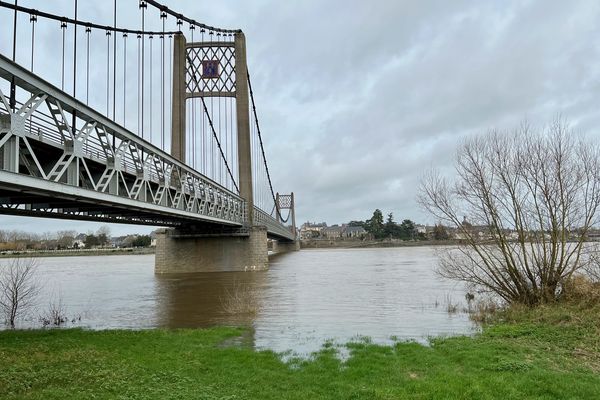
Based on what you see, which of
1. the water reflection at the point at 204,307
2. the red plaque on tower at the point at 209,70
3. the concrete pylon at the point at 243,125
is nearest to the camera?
the water reflection at the point at 204,307

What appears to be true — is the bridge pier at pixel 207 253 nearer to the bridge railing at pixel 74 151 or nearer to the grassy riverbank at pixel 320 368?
the bridge railing at pixel 74 151

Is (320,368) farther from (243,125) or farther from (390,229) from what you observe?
(390,229)

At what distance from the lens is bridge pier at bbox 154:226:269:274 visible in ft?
147

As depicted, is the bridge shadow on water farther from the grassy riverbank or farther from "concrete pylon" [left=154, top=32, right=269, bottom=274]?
"concrete pylon" [left=154, top=32, right=269, bottom=274]

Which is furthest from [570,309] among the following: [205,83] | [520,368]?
[205,83]

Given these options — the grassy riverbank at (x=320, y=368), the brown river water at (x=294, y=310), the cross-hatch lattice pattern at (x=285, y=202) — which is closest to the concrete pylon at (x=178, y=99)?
the brown river water at (x=294, y=310)

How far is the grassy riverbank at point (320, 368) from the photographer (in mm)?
6641

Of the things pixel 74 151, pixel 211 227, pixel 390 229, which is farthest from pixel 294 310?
pixel 390 229

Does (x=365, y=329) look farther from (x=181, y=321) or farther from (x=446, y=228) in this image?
(x=181, y=321)

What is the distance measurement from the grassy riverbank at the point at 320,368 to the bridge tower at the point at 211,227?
108ft

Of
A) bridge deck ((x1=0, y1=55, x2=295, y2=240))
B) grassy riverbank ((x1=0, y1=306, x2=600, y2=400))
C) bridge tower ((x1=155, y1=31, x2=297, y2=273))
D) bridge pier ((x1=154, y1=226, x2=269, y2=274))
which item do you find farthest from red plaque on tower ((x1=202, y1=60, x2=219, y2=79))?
grassy riverbank ((x1=0, y1=306, x2=600, y2=400))

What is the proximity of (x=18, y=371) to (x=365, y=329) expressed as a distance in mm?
8671

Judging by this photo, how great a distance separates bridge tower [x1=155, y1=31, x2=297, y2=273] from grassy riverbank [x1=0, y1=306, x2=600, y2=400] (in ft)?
108

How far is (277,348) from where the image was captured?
10797 millimetres
